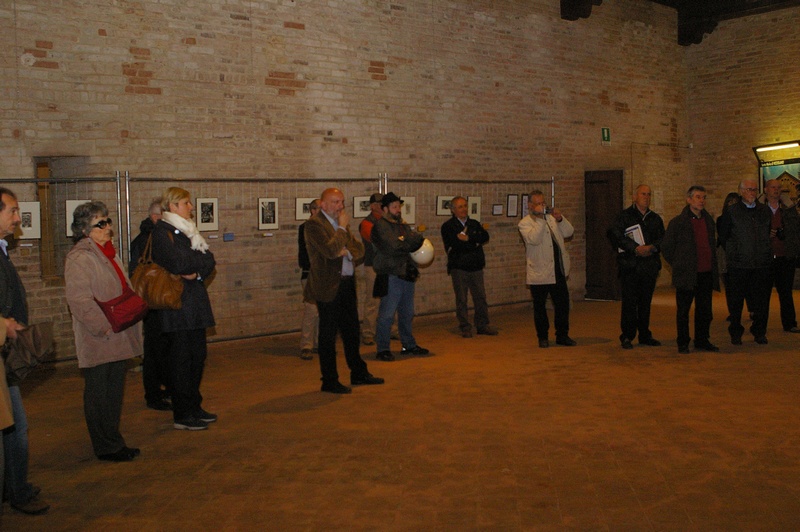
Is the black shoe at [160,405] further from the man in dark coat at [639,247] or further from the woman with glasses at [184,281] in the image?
the man in dark coat at [639,247]

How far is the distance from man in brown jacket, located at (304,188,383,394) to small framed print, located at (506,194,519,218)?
5.64 meters

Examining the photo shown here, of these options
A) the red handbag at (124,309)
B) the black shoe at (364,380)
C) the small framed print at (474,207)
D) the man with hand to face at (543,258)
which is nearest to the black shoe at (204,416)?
the red handbag at (124,309)

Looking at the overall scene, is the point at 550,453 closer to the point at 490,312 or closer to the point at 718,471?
the point at 718,471

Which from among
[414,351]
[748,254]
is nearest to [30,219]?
[414,351]

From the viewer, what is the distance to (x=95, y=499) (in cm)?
448

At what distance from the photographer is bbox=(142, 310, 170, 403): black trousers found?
646 cm

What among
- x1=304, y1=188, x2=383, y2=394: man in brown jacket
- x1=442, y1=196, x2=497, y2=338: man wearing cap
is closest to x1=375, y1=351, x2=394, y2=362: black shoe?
x1=304, y1=188, x2=383, y2=394: man in brown jacket

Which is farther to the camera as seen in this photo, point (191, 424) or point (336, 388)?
point (336, 388)

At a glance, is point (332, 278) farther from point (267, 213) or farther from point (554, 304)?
point (554, 304)

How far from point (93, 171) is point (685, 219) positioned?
5.93 metres

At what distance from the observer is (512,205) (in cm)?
1232

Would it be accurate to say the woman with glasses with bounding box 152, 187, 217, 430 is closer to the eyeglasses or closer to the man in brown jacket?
the eyeglasses

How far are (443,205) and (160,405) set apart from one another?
18.8 ft

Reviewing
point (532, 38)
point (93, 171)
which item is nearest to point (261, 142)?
point (93, 171)
